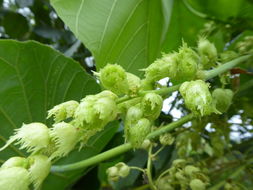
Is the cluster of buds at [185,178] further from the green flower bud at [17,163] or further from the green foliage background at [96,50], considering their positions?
the green flower bud at [17,163]

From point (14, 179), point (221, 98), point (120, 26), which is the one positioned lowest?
point (14, 179)

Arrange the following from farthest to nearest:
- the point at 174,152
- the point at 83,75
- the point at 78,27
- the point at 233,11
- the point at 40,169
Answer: the point at 174,152
the point at 233,11
the point at 83,75
the point at 78,27
the point at 40,169

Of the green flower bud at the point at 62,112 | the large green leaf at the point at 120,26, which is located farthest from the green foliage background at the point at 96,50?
the green flower bud at the point at 62,112

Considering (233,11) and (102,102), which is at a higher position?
(233,11)

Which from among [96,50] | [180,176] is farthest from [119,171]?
[96,50]

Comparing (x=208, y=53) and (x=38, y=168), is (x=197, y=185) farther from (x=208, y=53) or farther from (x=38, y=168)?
(x=38, y=168)

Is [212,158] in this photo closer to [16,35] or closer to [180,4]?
[180,4]

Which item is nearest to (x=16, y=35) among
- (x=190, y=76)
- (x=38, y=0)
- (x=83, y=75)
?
(x=38, y=0)
